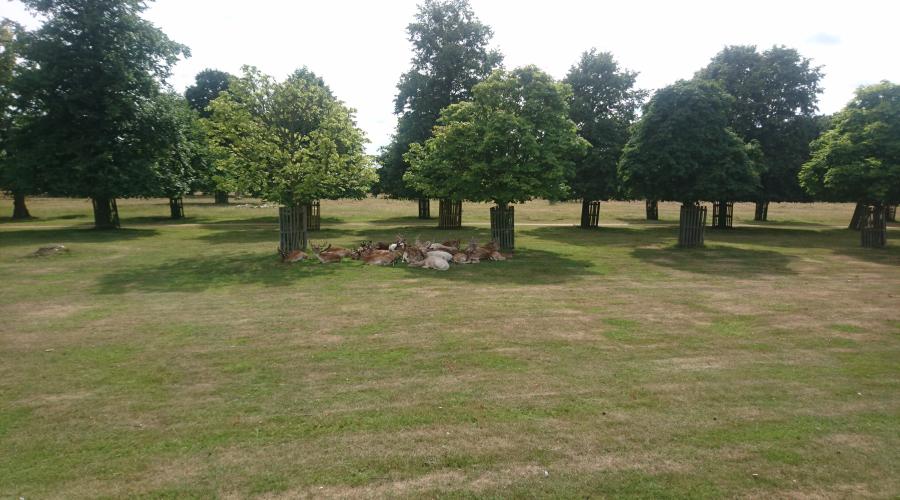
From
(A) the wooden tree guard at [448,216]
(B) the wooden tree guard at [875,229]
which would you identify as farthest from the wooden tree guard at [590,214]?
(B) the wooden tree guard at [875,229]

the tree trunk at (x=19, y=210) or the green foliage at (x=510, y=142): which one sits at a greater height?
the green foliage at (x=510, y=142)

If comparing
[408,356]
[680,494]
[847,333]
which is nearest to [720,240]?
[847,333]

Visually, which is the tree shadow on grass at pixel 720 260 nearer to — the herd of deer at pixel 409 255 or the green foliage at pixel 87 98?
the herd of deer at pixel 409 255

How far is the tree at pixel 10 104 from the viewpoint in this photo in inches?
1329

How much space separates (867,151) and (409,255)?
2568cm

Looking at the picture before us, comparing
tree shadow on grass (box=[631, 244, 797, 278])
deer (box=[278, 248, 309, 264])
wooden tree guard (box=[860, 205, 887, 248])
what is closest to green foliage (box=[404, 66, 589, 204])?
tree shadow on grass (box=[631, 244, 797, 278])

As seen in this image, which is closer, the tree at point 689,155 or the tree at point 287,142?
the tree at point 287,142

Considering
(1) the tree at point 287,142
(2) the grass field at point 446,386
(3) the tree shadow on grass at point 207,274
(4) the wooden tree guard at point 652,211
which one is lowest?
(2) the grass field at point 446,386

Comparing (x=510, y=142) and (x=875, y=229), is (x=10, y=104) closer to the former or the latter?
(x=510, y=142)

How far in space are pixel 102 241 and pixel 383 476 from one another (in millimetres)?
29659

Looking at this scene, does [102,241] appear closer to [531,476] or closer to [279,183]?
[279,183]

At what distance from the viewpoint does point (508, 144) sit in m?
24.9

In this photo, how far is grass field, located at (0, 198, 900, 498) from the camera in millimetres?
5750

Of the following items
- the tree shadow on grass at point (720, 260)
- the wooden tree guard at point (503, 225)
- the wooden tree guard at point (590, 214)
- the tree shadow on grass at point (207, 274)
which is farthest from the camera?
the wooden tree guard at point (590, 214)
